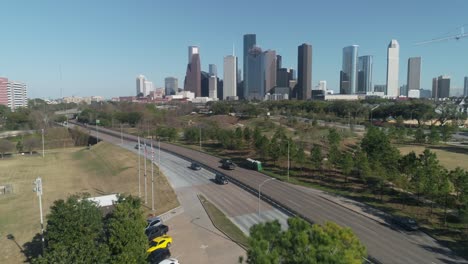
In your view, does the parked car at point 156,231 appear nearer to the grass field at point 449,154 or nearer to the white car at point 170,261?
the white car at point 170,261

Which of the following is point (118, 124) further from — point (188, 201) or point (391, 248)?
point (391, 248)

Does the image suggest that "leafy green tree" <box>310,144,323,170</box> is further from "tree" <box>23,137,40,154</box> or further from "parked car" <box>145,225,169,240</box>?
"tree" <box>23,137,40,154</box>

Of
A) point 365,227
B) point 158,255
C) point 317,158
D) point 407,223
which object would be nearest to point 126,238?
point 158,255

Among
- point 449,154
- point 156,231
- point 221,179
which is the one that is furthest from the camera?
point 449,154

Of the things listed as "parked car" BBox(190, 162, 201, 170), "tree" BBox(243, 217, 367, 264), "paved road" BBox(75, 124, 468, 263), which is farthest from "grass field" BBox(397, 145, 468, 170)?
"tree" BBox(243, 217, 367, 264)

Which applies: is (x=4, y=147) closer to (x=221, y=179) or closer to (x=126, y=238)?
(x=221, y=179)

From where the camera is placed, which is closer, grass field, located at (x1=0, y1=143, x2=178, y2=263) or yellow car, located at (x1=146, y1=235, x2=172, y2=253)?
yellow car, located at (x1=146, y1=235, x2=172, y2=253)
